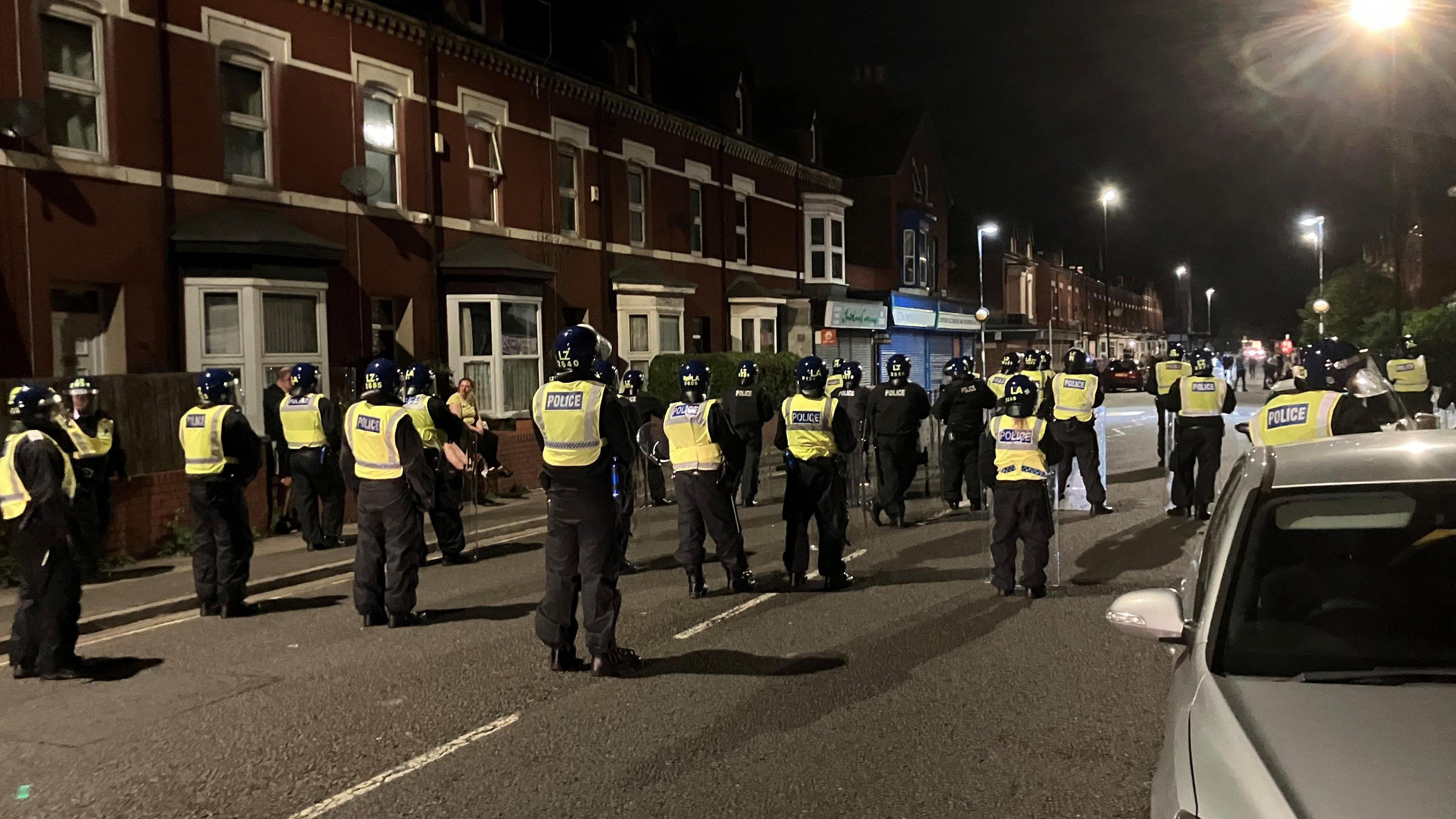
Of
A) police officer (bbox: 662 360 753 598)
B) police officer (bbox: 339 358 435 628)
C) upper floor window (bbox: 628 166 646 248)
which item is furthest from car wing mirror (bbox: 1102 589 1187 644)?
upper floor window (bbox: 628 166 646 248)

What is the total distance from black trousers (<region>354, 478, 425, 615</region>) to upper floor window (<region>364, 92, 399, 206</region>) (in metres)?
9.96

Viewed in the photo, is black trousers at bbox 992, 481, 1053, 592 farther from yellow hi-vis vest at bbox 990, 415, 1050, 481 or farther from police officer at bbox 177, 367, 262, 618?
police officer at bbox 177, 367, 262, 618

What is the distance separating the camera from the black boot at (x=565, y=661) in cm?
654

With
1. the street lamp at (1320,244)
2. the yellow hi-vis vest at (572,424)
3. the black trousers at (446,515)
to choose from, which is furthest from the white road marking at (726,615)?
the street lamp at (1320,244)

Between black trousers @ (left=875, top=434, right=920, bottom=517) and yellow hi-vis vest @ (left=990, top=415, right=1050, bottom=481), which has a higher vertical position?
yellow hi-vis vest @ (left=990, top=415, right=1050, bottom=481)

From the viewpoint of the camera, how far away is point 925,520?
1256 cm

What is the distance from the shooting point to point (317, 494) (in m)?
11.5

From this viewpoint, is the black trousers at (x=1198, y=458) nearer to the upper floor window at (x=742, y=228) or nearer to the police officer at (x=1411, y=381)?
the police officer at (x=1411, y=381)

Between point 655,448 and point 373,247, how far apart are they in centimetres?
955

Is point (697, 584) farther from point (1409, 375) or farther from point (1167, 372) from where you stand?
point (1409, 375)

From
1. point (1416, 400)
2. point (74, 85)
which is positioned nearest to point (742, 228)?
point (1416, 400)

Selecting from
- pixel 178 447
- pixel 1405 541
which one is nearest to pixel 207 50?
pixel 178 447

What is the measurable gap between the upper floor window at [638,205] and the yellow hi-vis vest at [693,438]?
15.2 metres

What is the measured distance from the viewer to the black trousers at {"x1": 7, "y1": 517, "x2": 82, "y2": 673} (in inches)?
258
